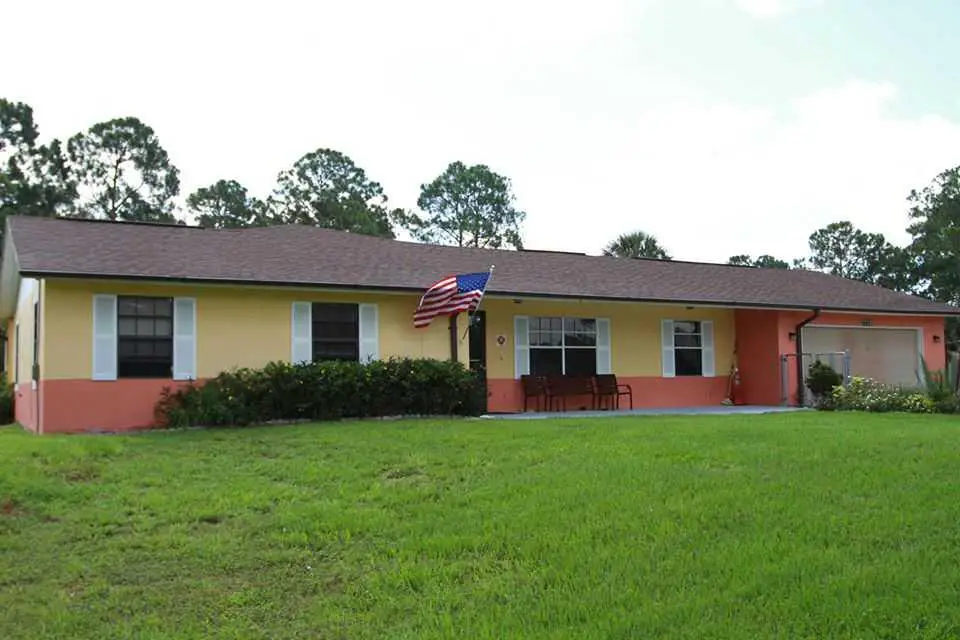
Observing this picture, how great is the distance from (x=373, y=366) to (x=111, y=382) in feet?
14.1

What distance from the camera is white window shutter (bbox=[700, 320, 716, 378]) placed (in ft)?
67.1

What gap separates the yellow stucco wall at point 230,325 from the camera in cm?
1363

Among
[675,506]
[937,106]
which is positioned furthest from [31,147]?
[675,506]

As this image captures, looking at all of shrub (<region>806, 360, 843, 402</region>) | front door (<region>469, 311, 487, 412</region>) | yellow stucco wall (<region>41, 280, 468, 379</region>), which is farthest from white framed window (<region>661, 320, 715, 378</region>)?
yellow stucco wall (<region>41, 280, 468, 379</region>)

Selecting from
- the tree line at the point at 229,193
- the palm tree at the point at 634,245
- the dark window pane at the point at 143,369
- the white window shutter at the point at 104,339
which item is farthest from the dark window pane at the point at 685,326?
the tree line at the point at 229,193

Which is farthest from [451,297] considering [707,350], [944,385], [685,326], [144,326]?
[944,385]

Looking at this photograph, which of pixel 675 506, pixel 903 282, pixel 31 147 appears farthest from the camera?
pixel 903 282

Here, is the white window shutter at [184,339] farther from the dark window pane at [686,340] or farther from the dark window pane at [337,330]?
the dark window pane at [686,340]

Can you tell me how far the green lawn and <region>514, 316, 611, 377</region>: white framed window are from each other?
8.49 m

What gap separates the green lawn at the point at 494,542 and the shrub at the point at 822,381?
29.2ft

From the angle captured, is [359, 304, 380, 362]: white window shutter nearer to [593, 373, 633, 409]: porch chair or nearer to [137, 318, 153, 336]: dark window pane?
[137, 318, 153, 336]: dark window pane

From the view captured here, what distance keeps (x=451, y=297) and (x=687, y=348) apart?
7360 mm

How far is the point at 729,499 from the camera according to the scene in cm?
661

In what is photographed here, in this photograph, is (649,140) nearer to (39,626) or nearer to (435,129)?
(435,129)
